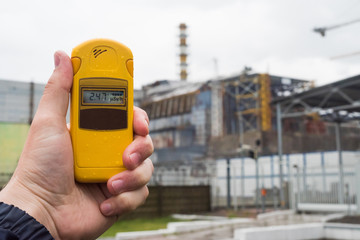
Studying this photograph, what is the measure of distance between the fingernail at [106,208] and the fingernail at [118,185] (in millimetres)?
88

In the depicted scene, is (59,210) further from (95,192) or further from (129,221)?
(129,221)

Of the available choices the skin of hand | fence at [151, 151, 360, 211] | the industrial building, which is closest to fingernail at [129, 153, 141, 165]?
the skin of hand

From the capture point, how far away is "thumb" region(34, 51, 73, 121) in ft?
5.56

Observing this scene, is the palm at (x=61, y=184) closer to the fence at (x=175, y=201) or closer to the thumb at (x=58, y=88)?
the thumb at (x=58, y=88)

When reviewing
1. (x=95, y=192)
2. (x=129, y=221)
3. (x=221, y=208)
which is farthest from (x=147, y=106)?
(x=95, y=192)

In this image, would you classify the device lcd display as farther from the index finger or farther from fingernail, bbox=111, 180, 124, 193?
fingernail, bbox=111, 180, 124, 193

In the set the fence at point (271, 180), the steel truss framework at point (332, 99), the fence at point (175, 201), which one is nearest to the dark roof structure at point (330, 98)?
the steel truss framework at point (332, 99)

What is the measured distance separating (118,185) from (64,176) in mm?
228

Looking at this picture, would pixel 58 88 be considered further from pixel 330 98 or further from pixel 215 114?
pixel 215 114

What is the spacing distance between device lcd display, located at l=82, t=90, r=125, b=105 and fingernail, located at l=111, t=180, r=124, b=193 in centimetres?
30

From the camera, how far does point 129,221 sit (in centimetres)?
1748

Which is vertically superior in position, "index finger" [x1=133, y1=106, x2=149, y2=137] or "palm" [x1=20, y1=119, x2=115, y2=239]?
"index finger" [x1=133, y1=106, x2=149, y2=137]

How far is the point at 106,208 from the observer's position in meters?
1.69

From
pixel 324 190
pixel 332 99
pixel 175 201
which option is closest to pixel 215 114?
pixel 332 99
